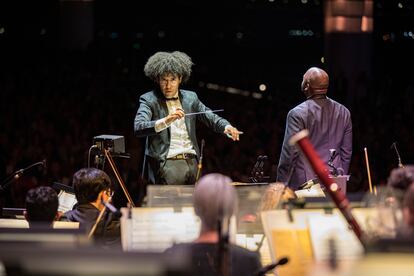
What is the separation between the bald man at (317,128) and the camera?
6387mm

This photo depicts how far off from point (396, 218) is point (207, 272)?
78cm

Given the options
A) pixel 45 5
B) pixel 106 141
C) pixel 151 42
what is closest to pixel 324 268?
pixel 106 141

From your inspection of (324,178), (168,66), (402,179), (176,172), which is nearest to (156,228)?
(324,178)

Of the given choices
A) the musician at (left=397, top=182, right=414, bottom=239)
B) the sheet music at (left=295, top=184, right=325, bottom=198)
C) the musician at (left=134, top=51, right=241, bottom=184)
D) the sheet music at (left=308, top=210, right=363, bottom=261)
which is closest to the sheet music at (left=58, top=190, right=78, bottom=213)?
the musician at (left=134, top=51, right=241, bottom=184)

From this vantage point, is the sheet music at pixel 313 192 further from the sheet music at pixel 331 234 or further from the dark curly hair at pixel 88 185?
the sheet music at pixel 331 234

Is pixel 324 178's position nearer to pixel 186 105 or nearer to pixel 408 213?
pixel 408 213

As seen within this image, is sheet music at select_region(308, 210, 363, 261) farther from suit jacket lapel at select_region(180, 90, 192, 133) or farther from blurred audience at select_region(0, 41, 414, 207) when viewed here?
blurred audience at select_region(0, 41, 414, 207)

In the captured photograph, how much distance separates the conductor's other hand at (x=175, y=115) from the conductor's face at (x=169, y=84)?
0.45 meters

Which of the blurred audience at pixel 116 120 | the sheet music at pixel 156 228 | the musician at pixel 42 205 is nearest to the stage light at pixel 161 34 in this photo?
the blurred audience at pixel 116 120

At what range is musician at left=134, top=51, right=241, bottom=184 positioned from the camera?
21.8 ft

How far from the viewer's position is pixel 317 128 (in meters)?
6.44

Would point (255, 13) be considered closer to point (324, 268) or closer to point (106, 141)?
point (106, 141)

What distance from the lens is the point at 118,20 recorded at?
3155 centimetres

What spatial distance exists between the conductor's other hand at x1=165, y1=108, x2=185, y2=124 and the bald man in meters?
0.76
